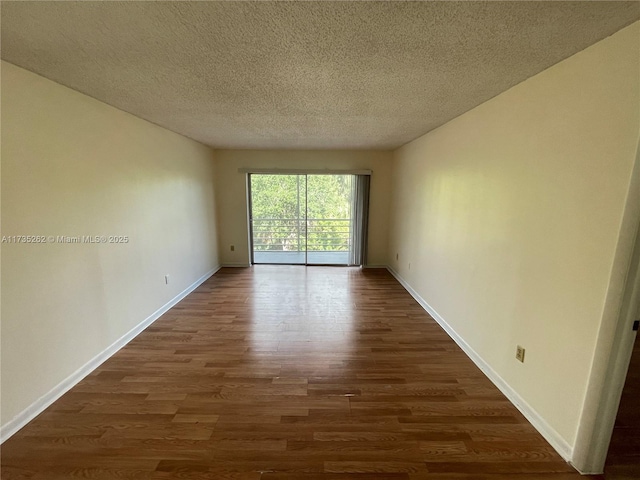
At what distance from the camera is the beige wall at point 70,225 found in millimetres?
1544

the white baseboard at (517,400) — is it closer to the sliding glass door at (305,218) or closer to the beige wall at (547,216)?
the beige wall at (547,216)

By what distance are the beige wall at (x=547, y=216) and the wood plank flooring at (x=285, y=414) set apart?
1.08ft

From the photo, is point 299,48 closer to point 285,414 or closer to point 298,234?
Answer: point 285,414

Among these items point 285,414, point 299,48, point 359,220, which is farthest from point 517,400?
point 359,220

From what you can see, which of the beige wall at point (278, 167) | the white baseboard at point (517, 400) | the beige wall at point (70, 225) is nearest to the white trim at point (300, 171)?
the beige wall at point (278, 167)

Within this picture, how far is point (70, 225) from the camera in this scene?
1.91 meters

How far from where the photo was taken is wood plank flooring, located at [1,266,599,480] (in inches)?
54.4

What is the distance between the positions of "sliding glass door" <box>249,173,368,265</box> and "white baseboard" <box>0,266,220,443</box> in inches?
108

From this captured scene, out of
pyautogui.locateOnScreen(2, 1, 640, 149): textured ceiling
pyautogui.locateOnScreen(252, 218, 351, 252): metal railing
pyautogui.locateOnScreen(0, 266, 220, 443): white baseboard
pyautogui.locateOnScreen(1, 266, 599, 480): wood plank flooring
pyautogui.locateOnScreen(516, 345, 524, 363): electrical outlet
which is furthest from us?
pyautogui.locateOnScreen(252, 218, 351, 252): metal railing

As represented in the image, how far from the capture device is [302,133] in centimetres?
329

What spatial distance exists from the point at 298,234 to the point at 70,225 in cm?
409

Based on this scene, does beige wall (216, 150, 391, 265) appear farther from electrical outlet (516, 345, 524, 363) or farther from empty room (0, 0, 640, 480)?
electrical outlet (516, 345, 524, 363)

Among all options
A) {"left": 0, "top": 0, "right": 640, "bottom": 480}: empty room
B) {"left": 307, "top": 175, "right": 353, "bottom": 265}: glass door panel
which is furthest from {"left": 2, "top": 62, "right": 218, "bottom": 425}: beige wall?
{"left": 307, "top": 175, "right": 353, "bottom": 265}: glass door panel

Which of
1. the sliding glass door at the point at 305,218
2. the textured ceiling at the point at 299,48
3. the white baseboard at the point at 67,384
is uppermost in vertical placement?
the textured ceiling at the point at 299,48
